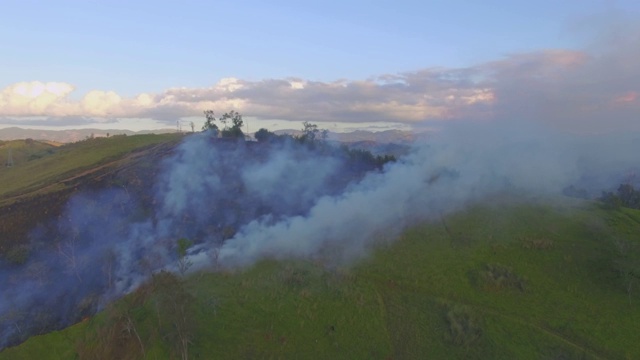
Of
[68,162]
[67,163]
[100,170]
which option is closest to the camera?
[100,170]

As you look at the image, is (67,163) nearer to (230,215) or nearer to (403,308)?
(230,215)

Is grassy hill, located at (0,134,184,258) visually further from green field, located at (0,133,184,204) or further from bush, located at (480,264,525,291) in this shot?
bush, located at (480,264,525,291)

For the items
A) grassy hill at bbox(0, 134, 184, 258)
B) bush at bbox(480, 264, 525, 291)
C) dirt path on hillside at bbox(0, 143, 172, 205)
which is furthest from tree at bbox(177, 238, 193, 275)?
dirt path on hillside at bbox(0, 143, 172, 205)

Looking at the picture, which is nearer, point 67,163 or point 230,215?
point 230,215

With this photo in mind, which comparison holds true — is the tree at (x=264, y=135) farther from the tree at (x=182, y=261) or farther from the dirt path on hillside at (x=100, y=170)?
the tree at (x=182, y=261)

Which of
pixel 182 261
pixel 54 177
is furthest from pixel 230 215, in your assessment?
pixel 54 177

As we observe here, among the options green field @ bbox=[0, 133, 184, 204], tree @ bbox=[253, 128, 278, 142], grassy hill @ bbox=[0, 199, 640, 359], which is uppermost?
tree @ bbox=[253, 128, 278, 142]
